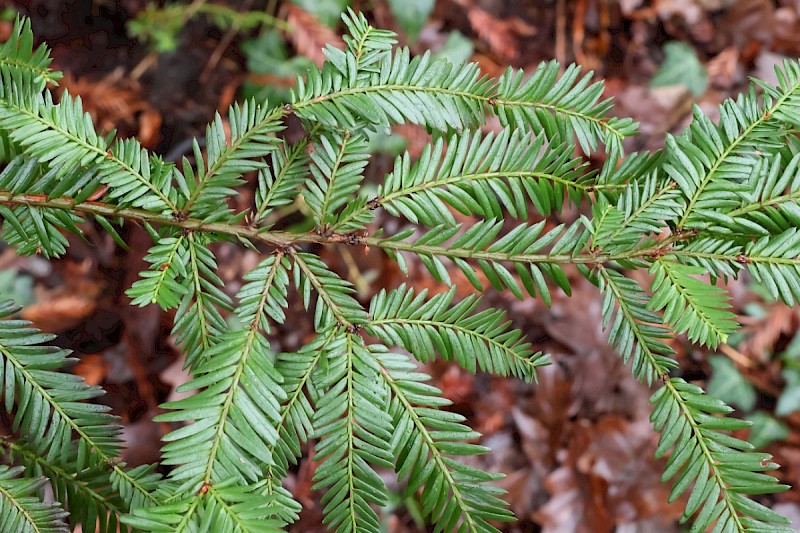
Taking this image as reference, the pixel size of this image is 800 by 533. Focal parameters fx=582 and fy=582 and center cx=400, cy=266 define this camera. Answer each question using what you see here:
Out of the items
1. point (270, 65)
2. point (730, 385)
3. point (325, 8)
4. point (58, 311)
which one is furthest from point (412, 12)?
point (730, 385)

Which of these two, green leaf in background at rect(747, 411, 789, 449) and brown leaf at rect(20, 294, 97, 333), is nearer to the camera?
brown leaf at rect(20, 294, 97, 333)

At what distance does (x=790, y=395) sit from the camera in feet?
6.17

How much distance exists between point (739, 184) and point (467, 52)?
1609 millimetres

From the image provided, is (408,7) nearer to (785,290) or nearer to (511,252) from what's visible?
(511,252)

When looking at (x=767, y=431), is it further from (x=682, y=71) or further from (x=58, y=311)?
(x=58, y=311)

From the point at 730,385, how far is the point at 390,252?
1644 millimetres

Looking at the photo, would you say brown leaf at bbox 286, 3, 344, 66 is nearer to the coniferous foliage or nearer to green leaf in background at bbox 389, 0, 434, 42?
green leaf in background at bbox 389, 0, 434, 42

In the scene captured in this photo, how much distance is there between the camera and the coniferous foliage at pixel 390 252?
26.5 inches

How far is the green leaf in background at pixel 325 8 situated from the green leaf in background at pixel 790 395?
6.26 feet

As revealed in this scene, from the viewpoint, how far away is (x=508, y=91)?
0.79 metres

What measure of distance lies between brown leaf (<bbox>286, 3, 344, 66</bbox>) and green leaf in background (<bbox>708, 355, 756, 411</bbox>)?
169 cm

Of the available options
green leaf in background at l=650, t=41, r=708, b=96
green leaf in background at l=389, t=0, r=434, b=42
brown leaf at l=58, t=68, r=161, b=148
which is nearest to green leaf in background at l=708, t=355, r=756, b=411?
green leaf in background at l=650, t=41, r=708, b=96

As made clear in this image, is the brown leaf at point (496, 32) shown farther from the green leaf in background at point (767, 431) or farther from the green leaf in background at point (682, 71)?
the green leaf in background at point (767, 431)

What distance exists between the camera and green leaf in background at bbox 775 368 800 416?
1.87 m
